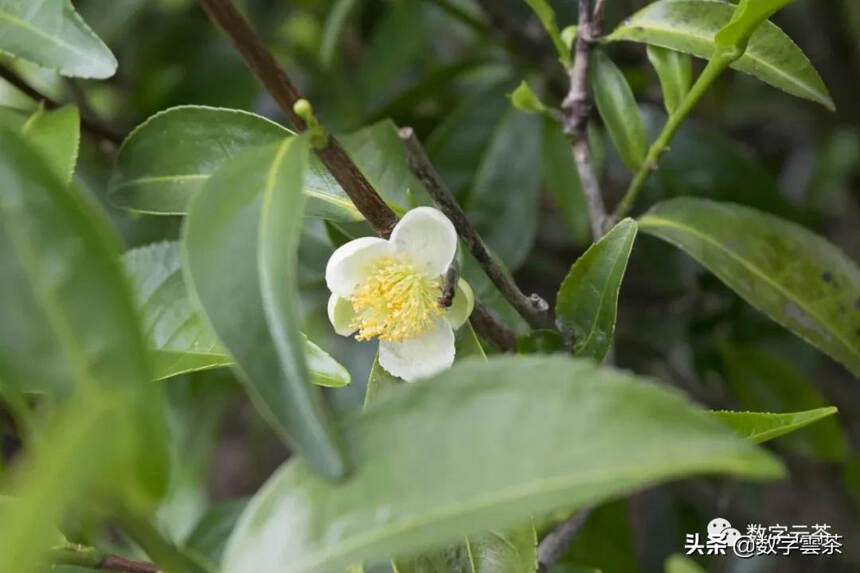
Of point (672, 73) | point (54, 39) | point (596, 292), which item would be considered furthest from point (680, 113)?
point (54, 39)

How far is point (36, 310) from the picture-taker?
292mm

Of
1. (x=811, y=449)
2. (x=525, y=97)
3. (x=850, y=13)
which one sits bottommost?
(x=811, y=449)

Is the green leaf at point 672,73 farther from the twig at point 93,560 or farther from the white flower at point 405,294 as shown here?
the twig at point 93,560

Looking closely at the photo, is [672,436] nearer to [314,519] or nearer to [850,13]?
[314,519]

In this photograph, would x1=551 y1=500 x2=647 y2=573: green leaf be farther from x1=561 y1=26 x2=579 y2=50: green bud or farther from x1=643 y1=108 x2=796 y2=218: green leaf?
x1=561 y1=26 x2=579 y2=50: green bud

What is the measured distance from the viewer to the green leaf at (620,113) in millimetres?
568

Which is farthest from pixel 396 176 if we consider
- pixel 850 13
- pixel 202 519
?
pixel 850 13

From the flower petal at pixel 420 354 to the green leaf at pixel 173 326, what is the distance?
0.06 meters

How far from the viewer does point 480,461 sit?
0.96 ft

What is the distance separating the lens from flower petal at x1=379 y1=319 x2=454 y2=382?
0.48 m

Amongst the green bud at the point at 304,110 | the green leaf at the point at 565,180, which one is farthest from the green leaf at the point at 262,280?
the green leaf at the point at 565,180

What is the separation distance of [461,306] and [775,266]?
24 centimetres

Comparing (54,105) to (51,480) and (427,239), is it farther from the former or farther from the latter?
(51,480)

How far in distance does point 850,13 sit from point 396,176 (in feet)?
2.78
